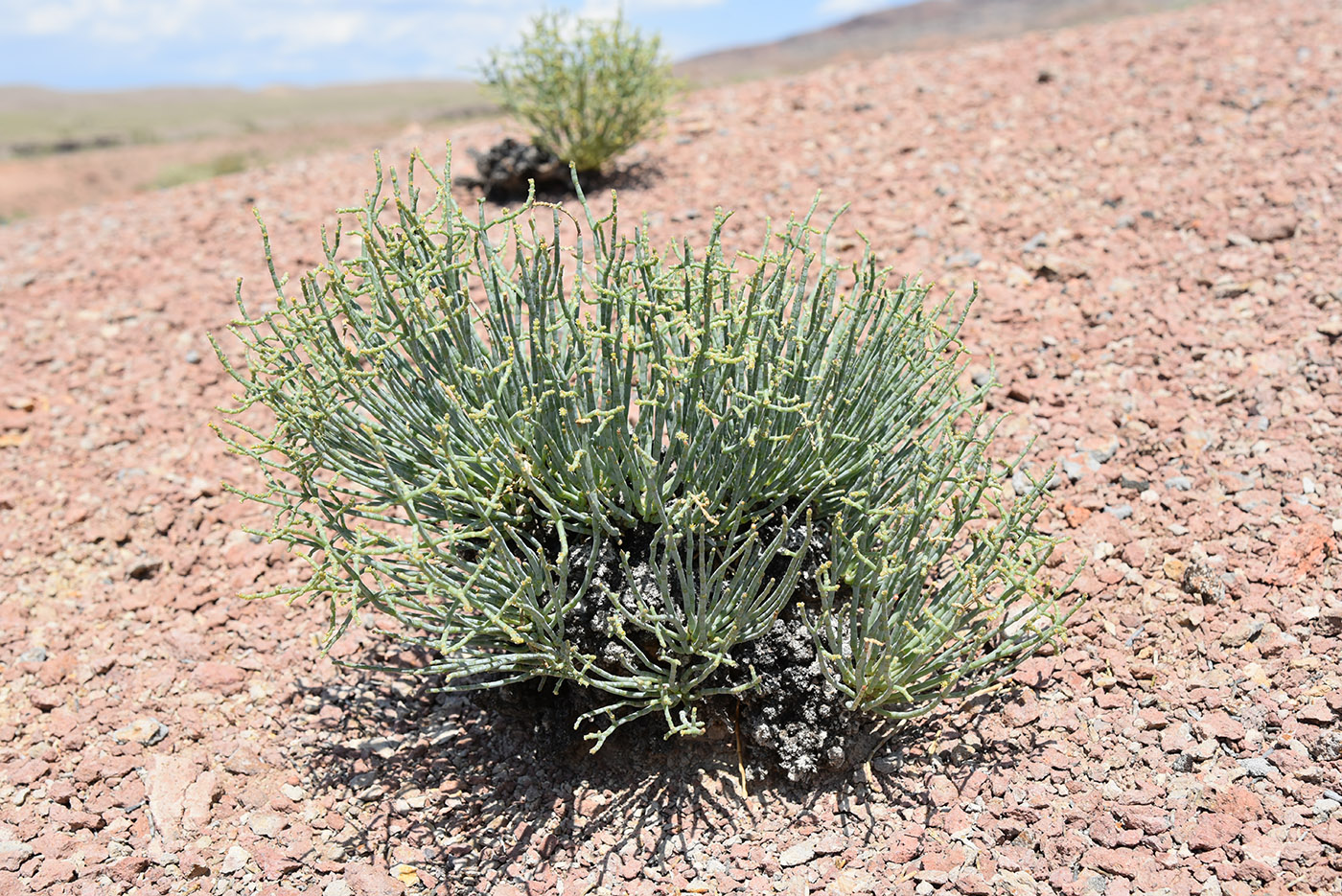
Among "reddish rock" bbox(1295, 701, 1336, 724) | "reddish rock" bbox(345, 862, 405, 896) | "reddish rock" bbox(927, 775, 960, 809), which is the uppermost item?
"reddish rock" bbox(1295, 701, 1336, 724)

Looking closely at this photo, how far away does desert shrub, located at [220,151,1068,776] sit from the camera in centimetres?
251

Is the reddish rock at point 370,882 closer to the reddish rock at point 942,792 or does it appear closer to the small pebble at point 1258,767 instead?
the reddish rock at point 942,792

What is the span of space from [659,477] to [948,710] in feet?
3.77

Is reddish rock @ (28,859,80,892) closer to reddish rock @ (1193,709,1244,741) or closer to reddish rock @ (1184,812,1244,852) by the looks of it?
reddish rock @ (1184,812,1244,852)

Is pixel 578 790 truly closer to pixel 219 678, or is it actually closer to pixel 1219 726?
pixel 219 678

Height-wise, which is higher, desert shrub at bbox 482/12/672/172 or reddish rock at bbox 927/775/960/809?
desert shrub at bbox 482/12/672/172

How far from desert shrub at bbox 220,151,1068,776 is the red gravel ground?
32 cm

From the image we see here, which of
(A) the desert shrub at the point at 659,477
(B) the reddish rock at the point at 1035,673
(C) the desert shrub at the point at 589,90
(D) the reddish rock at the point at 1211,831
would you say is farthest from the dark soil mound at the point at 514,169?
(D) the reddish rock at the point at 1211,831

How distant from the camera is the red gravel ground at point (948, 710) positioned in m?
2.66

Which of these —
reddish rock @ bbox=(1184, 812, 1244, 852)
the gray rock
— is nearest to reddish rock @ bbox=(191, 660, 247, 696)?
the gray rock

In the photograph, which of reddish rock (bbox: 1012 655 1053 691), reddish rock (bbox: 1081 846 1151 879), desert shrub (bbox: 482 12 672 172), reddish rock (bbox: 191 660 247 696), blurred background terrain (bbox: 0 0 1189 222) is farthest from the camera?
blurred background terrain (bbox: 0 0 1189 222)

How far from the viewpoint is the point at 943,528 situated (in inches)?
103

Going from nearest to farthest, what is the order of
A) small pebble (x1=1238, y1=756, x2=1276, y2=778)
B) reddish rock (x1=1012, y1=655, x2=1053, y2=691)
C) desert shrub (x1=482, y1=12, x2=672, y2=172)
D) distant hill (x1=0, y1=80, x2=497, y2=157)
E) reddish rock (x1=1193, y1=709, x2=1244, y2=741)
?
small pebble (x1=1238, y1=756, x2=1276, y2=778) < reddish rock (x1=1193, y1=709, x2=1244, y2=741) < reddish rock (x1=1012, y1=655, x2=1053, y2=691) < desert shrub (x1=482, y1=12, x2=672, y2=172) < distant hill (x1=0, y1=80, x2=497, y2=157)

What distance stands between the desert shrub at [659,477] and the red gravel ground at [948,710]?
318mm
